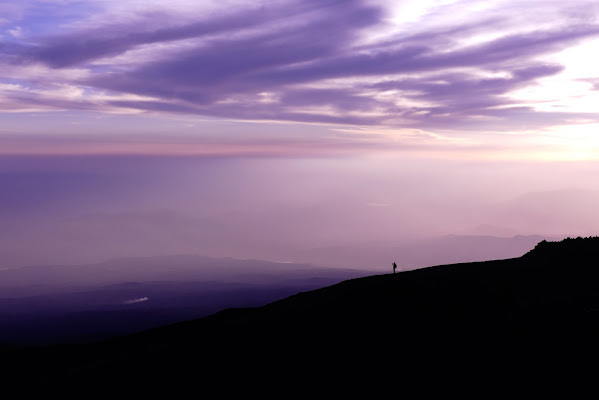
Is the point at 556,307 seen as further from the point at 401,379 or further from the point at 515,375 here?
the point at 401,379

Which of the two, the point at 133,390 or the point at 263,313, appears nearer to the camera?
the point at 133,390

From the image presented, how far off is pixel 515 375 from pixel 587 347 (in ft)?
13.7

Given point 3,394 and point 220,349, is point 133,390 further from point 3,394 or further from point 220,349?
point 3,394

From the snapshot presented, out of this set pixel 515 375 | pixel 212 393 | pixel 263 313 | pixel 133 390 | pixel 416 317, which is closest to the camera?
pixel 515 375

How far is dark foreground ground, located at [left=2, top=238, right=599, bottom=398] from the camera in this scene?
25.8 m

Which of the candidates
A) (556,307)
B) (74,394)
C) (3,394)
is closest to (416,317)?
(556,307)

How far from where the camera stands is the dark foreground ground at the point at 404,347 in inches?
1017

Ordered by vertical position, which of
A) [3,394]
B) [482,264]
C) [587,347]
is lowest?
[3,394]

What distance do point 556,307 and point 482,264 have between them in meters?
16.3

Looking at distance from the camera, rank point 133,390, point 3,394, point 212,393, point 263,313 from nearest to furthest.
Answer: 1. point 212,393
2. point 133,390
3. point 3,394
4. point 263,313

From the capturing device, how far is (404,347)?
3025 centimetres

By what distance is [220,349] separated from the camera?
36.0 metres

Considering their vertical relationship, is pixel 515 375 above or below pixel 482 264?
below

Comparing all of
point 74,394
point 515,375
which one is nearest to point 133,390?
point 74,394
